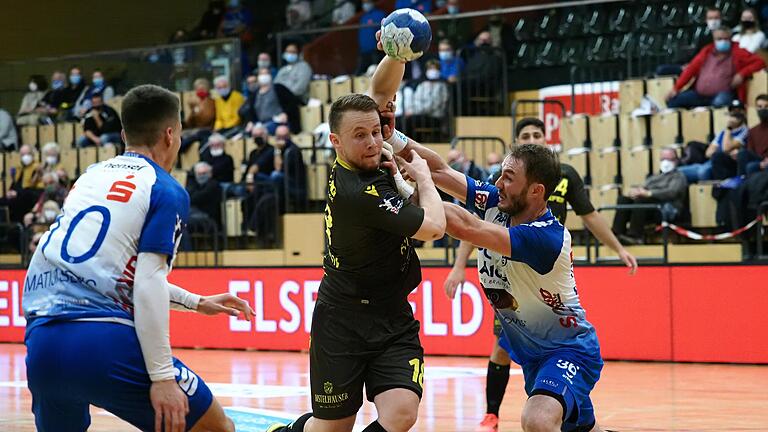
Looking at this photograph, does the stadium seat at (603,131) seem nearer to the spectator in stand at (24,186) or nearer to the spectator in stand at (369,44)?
the spectator in stand at (369,44)

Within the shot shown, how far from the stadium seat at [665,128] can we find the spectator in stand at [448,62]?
3.52 meters

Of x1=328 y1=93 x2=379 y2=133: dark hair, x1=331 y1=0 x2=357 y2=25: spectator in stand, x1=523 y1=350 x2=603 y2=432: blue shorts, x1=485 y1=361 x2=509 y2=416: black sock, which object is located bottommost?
x1=485 y1=361 x2=509 y2=416: black sock

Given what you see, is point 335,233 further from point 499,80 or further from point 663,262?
point 499,80

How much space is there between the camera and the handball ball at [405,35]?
17.9 ft

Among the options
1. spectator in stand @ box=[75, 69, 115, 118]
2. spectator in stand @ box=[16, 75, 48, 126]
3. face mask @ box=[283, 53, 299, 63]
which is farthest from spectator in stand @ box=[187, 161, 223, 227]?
spectator in stand @ box=[16, 75, 48, 126]

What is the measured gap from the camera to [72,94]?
21.6 metres

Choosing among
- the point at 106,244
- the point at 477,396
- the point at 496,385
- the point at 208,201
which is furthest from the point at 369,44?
the point at 106,244

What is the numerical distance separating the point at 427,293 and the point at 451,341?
59 cm

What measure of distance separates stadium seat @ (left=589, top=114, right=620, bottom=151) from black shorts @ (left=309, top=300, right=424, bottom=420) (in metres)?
10.5

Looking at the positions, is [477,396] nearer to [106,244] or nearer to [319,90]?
[106,244]

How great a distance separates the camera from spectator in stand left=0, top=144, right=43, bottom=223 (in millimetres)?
18922

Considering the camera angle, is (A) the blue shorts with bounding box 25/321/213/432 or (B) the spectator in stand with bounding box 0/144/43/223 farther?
(B) the spectator in stand with bounding box 0/144/43/223

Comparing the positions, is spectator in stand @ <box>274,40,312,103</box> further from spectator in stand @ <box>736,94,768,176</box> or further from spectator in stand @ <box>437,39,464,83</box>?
spectator in stand @ <box>736,94,768,176</box>

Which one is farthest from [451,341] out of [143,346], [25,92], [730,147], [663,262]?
Answer: [25,92]
